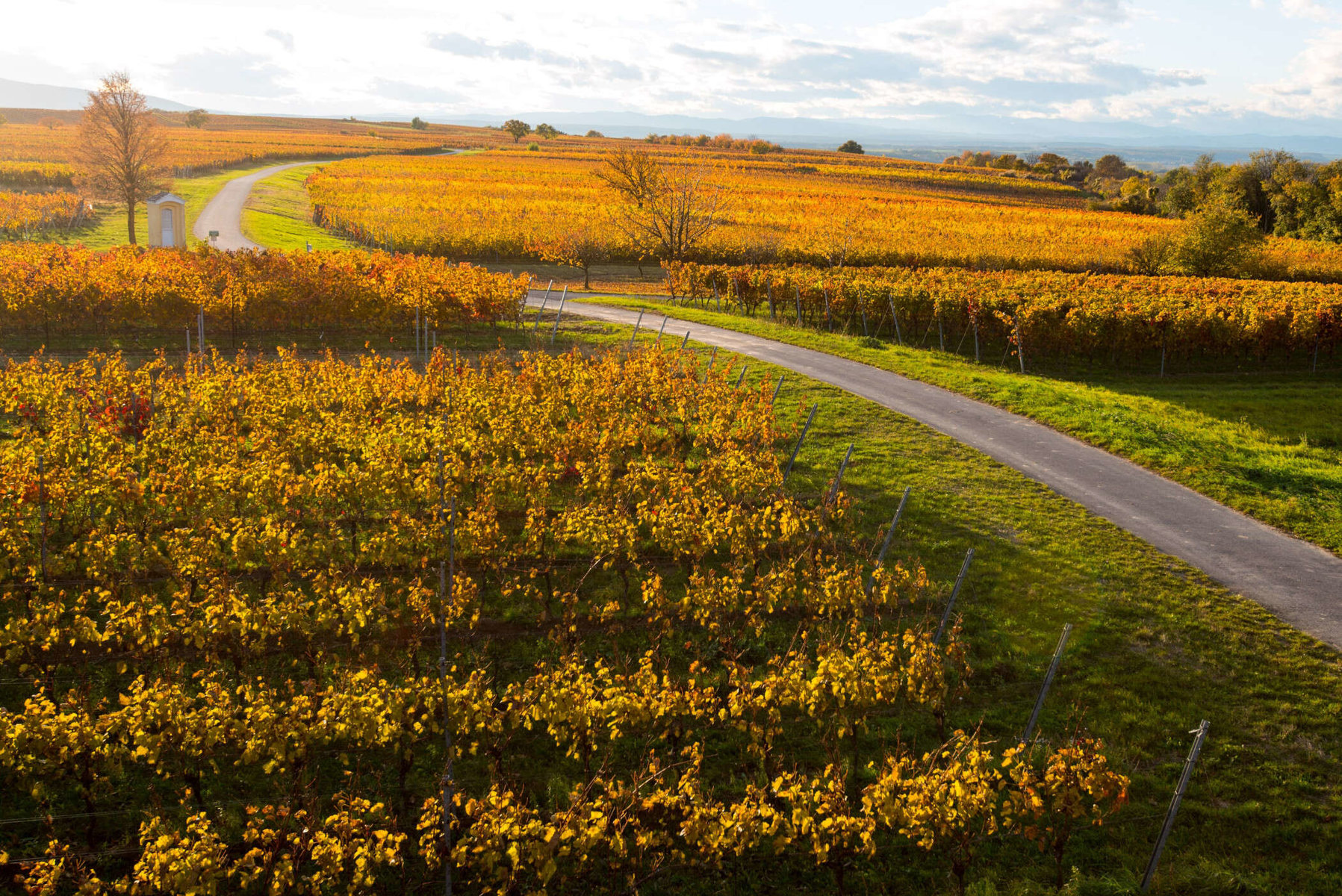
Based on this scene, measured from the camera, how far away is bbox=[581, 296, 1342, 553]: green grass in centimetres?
1616

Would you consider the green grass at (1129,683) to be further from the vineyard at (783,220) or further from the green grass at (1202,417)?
the vineyard at (783,220)

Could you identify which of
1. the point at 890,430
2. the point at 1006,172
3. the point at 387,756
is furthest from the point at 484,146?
the point at 387,756

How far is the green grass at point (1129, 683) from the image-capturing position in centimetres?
780

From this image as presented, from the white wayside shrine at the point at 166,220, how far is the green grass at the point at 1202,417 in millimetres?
22245

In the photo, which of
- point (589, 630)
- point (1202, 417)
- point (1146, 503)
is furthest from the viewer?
point (1202, 417)

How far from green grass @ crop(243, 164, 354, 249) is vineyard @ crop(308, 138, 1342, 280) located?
1286 mm

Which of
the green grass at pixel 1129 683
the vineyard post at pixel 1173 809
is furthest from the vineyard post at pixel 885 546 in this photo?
the vineyard post at pixel 1173 809

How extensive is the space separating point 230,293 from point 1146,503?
23216 mm

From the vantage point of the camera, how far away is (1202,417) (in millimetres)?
21500

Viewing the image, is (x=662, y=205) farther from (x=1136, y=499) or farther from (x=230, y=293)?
(x=1136, y=499)

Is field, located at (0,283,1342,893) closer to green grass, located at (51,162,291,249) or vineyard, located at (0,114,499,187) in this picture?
green grass, located at (51,162,291,249)

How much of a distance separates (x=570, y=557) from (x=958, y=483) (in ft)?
27.0

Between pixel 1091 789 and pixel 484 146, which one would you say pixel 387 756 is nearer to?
pixel 1091 789

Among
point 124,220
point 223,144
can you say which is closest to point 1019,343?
point 124,220
